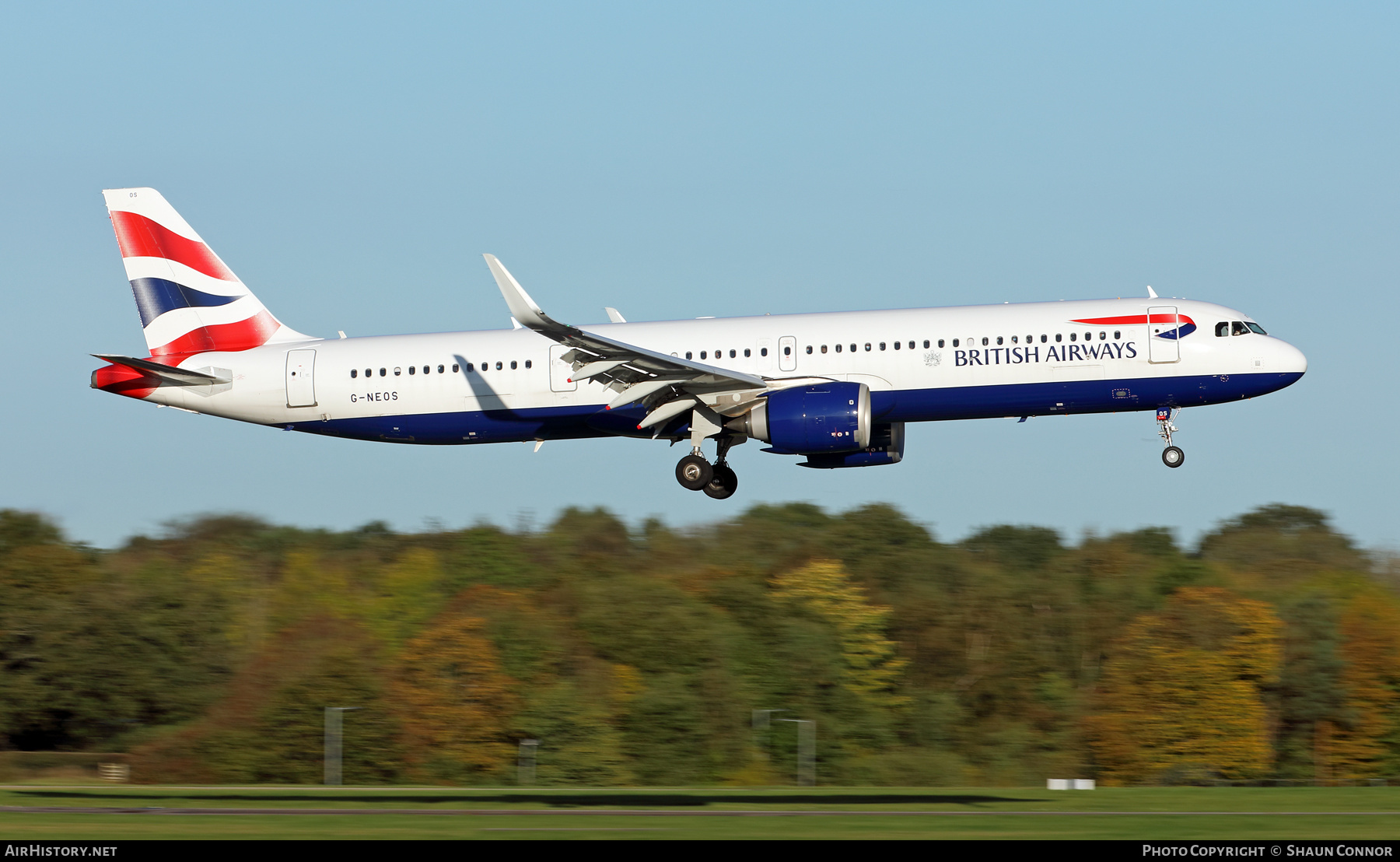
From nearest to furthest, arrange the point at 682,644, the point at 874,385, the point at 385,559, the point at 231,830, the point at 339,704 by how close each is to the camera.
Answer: the point at 231,830 → the point at 874,385 → the point at 339,704 → the point at 682,644 → the point at 385,559

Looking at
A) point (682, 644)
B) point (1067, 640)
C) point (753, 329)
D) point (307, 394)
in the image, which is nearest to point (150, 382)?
point (307, 394)

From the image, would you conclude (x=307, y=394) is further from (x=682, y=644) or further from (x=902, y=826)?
(x=682, y=644)

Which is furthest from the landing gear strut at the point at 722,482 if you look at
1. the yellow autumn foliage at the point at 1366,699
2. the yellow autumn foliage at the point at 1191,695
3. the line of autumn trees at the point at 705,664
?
the yellow autumn foliage at the point at 1366,699

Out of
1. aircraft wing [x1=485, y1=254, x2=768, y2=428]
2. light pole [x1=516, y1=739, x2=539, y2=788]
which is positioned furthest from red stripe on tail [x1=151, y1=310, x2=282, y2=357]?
light pole [x1=516, y1=739, x2=539, y2=788]

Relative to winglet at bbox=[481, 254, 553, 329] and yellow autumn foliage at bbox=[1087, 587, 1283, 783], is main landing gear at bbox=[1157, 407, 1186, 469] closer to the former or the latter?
winglet at bbox=[481, 254, 553, 329]

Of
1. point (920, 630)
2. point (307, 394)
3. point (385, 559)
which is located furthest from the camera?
point (385, 559)

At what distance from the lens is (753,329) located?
3962 centimetres

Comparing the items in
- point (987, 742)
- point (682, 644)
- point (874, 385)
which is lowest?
point (987, 742)

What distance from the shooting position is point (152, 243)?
4497 centimetres

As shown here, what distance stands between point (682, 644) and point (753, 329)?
36.4 meters

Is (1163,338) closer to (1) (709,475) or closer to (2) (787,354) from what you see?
(2) (787,354)

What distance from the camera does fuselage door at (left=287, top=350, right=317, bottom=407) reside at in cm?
4178

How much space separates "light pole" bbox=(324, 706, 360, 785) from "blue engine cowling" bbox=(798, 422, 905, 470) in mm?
30776

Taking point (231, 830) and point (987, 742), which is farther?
point (987, 742)
